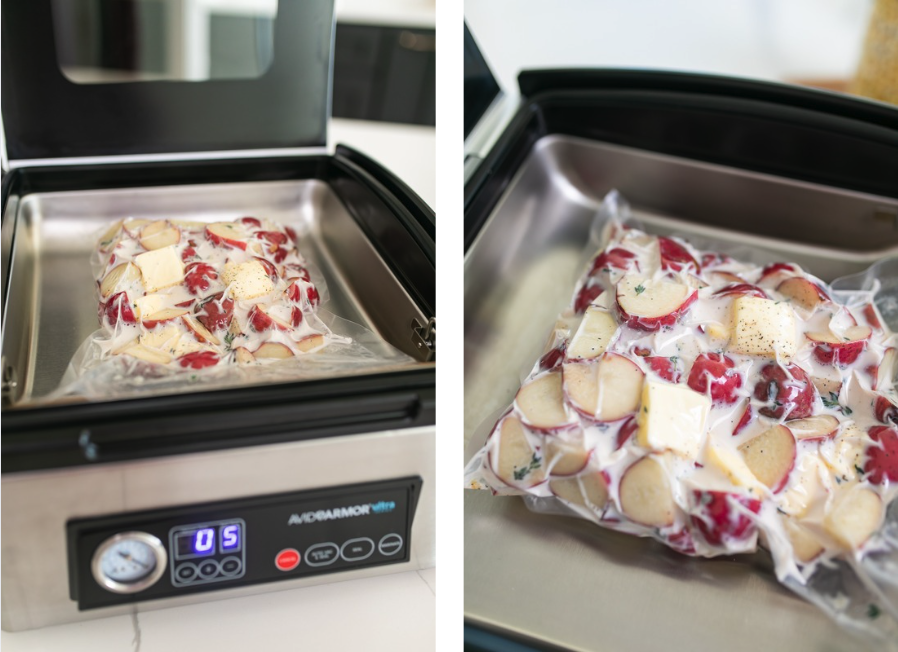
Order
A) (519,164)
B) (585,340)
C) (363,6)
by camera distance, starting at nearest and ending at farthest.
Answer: (585,340) < (519,164) < (363,6)

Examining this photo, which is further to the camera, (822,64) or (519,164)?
(822,64)

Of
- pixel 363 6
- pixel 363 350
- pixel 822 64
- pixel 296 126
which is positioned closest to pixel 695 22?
pixel 822 64

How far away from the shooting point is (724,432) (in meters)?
0.64

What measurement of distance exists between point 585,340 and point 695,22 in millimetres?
1081

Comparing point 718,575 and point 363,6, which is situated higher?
point 363,6

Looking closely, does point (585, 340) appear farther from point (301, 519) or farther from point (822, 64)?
point (822, 64)

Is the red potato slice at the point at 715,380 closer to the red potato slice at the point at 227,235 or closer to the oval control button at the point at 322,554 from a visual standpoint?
the oval control button at the point at 322,554

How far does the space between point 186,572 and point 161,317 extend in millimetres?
255

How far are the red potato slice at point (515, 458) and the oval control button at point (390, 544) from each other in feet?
0.33

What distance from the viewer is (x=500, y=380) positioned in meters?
0.79

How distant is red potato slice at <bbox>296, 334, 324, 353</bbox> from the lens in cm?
72

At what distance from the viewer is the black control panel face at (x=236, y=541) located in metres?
0.56

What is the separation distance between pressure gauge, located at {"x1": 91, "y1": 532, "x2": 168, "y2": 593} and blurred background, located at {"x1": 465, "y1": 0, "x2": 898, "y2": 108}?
83cm

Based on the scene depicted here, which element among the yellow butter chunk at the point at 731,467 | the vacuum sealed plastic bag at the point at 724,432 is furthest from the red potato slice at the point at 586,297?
the yellow butter chunk at the point at 731,467
